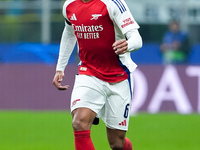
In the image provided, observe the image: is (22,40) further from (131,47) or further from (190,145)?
(131,47)

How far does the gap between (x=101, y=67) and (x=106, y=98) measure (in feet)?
1.16

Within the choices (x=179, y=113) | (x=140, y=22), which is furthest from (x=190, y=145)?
(x=140, y=22)

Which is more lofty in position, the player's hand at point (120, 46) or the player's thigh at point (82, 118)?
the player's hand at point (120, 46)

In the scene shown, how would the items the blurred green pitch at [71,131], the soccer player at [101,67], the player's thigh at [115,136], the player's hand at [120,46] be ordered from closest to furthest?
the player's hand at [120,46]
the soccer player at [101,67]
the player's thigh at [115,136]
the blurred green pitch at [71,131]

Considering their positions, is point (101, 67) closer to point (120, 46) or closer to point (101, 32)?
point (101, 32)

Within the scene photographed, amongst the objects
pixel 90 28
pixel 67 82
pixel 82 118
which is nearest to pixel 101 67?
pixel 90 28

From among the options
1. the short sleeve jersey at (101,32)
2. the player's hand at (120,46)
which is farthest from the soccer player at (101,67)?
the player's hand at (120,46)

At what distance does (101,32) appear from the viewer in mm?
7160

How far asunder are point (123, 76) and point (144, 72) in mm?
8315

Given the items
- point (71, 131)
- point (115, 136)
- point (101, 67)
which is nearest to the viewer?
point (101, 67)

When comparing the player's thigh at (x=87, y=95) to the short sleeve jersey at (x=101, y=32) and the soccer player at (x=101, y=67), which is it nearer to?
the soccer player at (x=101, y=67)

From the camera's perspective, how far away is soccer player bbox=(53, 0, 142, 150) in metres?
6.96

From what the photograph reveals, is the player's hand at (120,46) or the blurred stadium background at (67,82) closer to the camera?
the player's hand at (120,46)

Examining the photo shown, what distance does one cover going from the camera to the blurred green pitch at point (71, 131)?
10.3 m
